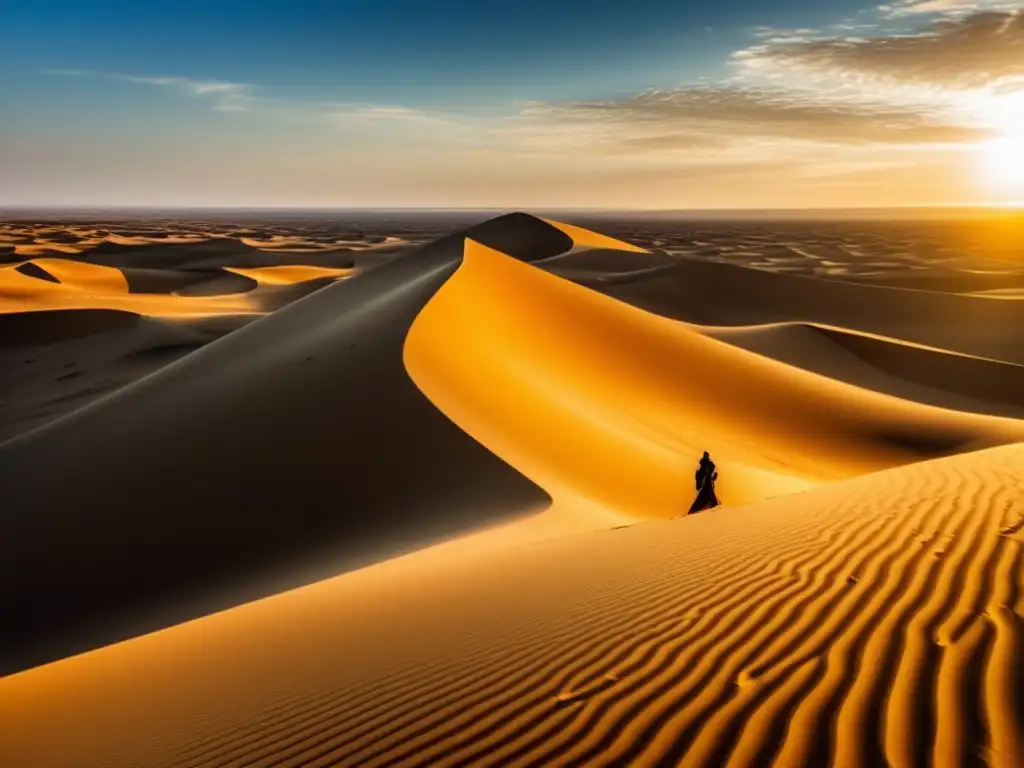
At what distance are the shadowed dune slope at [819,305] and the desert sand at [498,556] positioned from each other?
589 inches

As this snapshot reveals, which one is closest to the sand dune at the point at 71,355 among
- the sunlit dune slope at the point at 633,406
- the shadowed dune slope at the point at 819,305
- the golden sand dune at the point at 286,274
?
the sunlit dune slope at the point at 633,406

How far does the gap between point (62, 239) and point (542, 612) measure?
331ft

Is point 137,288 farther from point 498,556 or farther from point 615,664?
point 615,664

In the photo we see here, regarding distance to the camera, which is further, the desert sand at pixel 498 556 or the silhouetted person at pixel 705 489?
the silhouetted person at pixel 705 489

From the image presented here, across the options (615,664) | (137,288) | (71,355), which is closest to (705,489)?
(615,664)

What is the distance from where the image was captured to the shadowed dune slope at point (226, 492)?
7.94 m

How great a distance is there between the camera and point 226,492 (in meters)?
9.91

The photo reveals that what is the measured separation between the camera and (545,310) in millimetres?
21234

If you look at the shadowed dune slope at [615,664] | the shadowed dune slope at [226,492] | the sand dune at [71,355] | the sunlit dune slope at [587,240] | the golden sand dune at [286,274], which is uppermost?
the sunlit dune slope at [587,240]

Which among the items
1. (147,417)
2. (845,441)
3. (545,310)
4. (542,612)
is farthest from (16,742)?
(545,310)

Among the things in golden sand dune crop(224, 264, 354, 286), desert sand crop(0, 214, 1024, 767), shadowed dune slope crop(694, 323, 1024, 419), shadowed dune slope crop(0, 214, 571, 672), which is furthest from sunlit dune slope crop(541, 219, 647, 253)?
shadowed dune slope crop(0, 214, 571, 672)

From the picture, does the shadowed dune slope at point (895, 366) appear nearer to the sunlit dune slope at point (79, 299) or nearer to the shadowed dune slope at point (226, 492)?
the shadowed dune slope at point (226, 492)

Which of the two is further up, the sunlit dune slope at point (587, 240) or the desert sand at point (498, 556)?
the sunlit dune slope at point (587, 240)

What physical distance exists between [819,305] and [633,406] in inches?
1149
